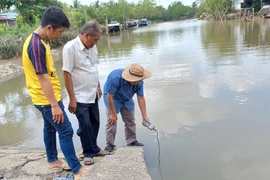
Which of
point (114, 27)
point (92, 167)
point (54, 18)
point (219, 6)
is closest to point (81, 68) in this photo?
point (54, 18)

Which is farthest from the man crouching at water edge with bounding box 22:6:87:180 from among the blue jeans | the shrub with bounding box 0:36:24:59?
the shrub with bounding box 0:36:24:59

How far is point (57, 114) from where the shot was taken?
2160 millimetres

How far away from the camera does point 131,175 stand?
2.37 m

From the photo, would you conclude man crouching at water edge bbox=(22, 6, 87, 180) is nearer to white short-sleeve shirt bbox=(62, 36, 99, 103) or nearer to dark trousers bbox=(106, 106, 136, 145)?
white short-sleeve shirt bbox=(62, 36, 99, 103)

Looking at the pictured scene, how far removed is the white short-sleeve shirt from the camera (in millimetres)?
2451

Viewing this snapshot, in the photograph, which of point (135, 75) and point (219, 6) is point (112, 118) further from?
point (219, 6)

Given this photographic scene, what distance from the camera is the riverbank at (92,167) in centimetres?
238

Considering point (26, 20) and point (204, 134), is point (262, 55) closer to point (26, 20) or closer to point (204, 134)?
point (204, 134)

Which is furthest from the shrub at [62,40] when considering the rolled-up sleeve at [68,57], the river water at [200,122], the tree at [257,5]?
the tree at [257,5]

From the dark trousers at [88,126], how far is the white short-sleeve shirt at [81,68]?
0.09m

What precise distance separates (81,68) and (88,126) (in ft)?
1.90

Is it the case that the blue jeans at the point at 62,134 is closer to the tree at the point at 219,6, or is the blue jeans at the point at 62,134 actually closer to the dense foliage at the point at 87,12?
the dense foliage at the point at 87,12

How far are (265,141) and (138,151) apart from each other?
64.7 inches

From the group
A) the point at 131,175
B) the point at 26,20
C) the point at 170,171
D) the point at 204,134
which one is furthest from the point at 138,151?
the point at 26,20
